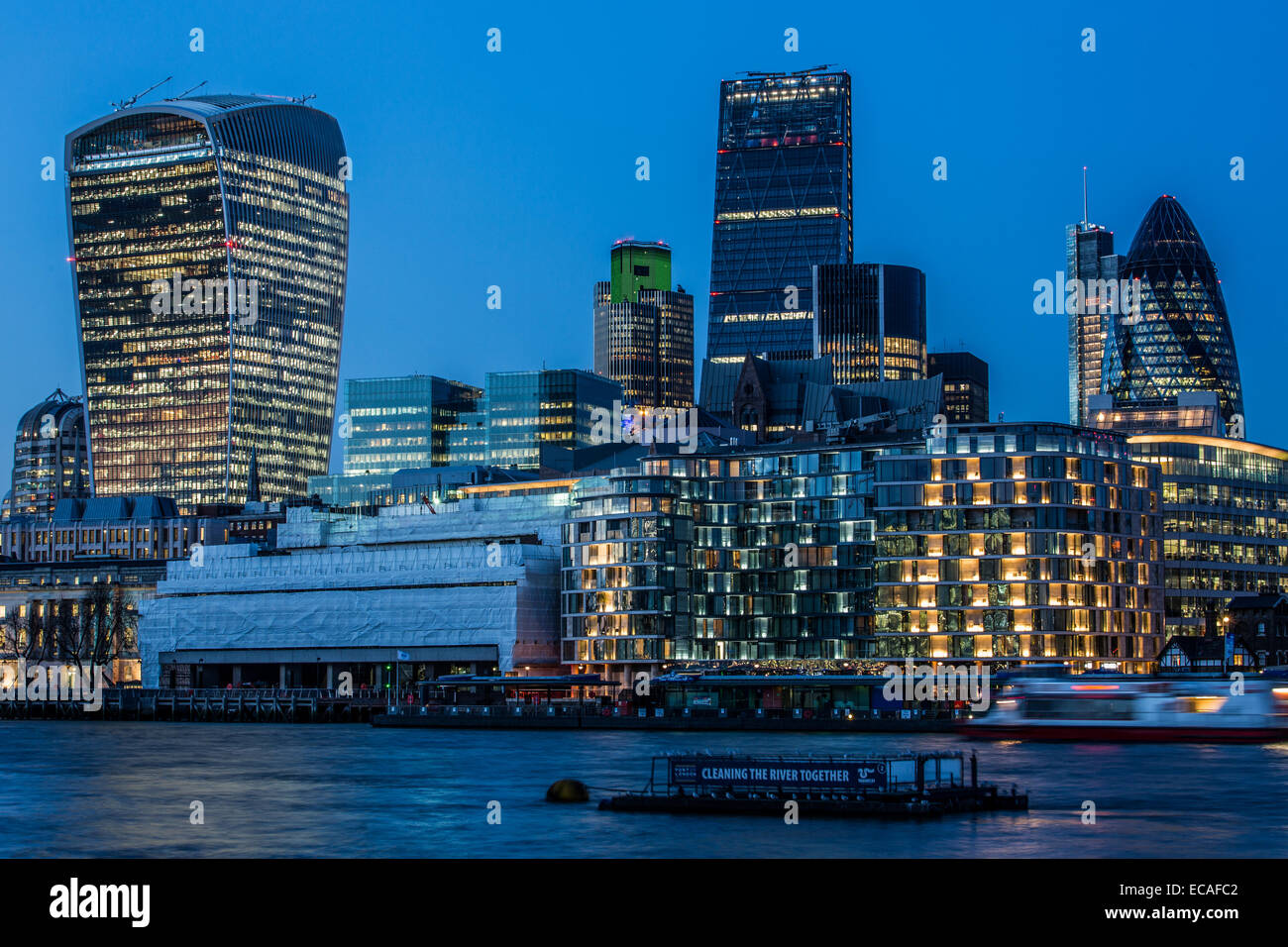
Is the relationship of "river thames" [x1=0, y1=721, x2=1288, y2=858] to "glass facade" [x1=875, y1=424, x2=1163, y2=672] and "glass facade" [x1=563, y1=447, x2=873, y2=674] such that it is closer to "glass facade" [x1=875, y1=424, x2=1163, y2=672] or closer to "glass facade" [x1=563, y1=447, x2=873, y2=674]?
"glass facade" [x1=875, y1=424, x2=1163, y2=672]

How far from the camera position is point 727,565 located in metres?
188

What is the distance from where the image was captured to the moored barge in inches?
2443

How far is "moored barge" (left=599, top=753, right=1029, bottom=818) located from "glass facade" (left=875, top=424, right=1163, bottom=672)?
10007cm

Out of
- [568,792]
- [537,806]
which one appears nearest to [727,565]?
[568,792]

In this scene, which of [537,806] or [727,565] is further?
[727,565]

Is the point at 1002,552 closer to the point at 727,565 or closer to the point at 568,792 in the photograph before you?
the point at 727,565

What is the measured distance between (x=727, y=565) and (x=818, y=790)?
409 ft

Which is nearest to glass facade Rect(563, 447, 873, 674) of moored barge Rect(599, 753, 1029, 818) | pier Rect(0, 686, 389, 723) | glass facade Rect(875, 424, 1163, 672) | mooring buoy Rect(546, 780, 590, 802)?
glass facade Rect(875, 424, 1163, 672)
